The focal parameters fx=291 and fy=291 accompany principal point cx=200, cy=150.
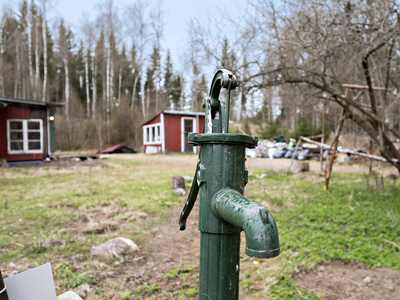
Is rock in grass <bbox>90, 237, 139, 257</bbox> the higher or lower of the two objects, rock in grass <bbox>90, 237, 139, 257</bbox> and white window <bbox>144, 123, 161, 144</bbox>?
the lower

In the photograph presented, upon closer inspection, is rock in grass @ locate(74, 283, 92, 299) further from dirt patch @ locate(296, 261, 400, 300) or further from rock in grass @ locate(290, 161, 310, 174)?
rock in grass @ locate(290, 161, 310, 174)

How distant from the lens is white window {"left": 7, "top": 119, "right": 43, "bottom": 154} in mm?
11641

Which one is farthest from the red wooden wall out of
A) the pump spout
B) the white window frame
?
the pump spout

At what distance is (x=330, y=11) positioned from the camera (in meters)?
3.47

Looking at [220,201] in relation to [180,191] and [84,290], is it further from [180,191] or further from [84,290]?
[180,191]

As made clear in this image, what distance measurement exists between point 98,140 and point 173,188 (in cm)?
1695

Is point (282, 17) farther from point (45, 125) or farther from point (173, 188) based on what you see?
point (45, 125)

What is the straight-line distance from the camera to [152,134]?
21.6 metres

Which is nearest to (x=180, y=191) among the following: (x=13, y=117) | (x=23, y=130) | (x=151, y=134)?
(x=23, y=130)

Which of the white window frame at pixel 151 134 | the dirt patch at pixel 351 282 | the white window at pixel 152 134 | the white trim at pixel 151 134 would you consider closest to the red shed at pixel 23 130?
the white window frame at pixel 151 134

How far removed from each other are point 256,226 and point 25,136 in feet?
44.3

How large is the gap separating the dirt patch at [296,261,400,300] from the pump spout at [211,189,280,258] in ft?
7.20

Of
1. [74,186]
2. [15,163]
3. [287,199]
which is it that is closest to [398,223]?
[287,199]

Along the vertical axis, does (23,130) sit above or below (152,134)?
below
